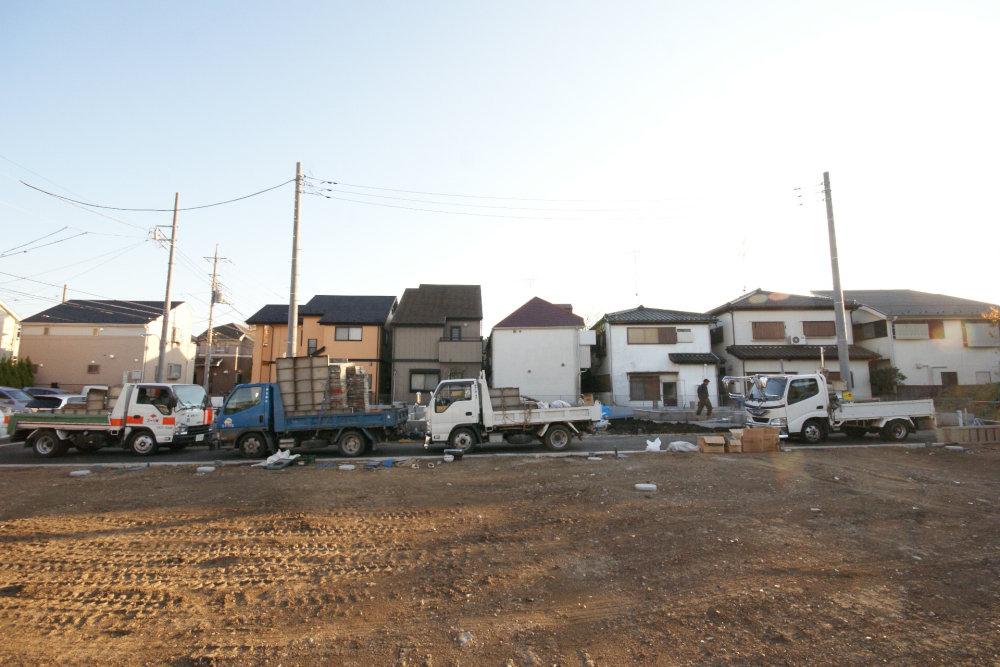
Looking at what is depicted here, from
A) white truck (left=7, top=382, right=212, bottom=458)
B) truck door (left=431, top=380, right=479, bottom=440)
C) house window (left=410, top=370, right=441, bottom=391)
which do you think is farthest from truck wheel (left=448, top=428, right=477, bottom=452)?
house window (left=410, top=370, right=441, bottom=391)

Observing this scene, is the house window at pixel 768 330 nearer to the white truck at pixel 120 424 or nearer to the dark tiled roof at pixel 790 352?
the dark tiled roof at pixel 790 352

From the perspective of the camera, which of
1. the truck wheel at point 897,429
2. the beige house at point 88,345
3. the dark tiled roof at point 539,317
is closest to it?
the truck wheel at point 897,429

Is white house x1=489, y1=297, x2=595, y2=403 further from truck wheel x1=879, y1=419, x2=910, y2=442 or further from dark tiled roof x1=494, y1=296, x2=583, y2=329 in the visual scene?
truck wheel x1=879, y1=419, x2=910, y2=442

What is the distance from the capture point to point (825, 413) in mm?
14047

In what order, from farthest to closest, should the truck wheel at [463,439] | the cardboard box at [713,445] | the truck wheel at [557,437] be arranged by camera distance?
the truck wheel at [557,437] < the truck wheel at [463,439] < the cardboard box at [713,445]

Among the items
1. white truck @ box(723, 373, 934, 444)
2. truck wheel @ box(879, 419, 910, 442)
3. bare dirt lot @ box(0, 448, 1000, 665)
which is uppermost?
white truck @ box(723, 373, 934, 444)

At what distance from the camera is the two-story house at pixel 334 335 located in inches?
1161

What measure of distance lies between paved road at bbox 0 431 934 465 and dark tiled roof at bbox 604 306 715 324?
43.4 feet

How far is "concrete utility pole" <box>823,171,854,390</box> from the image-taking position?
1950 cm

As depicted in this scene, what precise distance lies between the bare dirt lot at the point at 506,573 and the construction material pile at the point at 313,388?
159 inches

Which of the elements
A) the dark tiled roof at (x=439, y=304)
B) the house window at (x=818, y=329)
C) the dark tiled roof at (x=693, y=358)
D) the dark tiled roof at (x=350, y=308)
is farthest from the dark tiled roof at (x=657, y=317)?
the dark tiled roof at (x=350, y=308)

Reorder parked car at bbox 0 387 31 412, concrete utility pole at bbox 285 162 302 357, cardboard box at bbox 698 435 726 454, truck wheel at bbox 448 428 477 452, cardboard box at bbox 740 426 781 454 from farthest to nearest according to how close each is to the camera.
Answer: parked car at bbox 0 387 31 412 → concrete utility pole at bbox 285 162 302 357 → truck wheel at bbox 448 428 477 452 → cardboard box at bbox 740 426 781 454 → cardboard box at bbox 698 435 726 454

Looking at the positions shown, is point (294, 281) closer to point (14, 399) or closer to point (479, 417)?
point (479, 417)

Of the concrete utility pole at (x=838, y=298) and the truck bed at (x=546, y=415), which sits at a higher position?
the concrete utility pole at (x=838, y=298)
